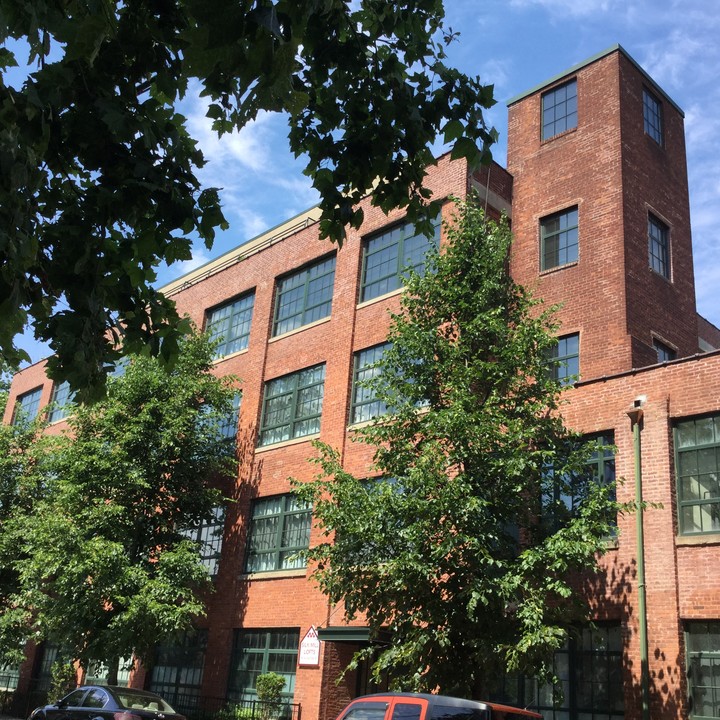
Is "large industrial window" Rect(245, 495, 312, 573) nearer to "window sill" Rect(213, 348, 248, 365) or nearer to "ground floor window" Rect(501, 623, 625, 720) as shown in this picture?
"window sill" Rect(213, 348, 248, 365)

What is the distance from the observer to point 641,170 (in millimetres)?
22766

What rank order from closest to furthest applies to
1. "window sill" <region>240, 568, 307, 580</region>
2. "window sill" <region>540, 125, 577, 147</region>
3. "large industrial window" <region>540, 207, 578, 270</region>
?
"large industrial window" <region>540, 207, 578, 270</region>
"window sill" <region>240, 568, 307, 580</region>
"window sill" <region>540, 125, 577, 147</region>

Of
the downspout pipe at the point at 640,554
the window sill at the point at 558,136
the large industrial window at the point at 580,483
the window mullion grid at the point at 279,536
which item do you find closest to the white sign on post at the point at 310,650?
the window mullion grid at the point at 279,536

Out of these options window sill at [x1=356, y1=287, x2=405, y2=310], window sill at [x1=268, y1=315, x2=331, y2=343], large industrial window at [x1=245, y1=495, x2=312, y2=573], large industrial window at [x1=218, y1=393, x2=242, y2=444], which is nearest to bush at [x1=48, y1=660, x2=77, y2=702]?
large industrial window at [x1=245, y1=495, x2=312, y2=573]

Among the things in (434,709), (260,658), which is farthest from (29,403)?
(434,709)

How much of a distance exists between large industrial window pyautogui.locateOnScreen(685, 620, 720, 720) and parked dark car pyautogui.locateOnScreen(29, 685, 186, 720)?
918 centimetres

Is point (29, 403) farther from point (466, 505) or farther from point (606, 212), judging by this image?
point (466, 505)

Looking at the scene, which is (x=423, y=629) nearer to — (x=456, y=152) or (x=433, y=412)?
(x=433, y=412)

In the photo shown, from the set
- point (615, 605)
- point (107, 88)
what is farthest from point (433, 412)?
point (107, 88)

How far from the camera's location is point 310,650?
20.7 m

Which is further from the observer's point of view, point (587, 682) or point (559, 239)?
point (559, 239)

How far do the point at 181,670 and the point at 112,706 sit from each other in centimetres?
913

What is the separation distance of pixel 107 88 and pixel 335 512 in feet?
31.5

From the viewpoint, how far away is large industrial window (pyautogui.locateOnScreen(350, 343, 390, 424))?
22.6 metres
